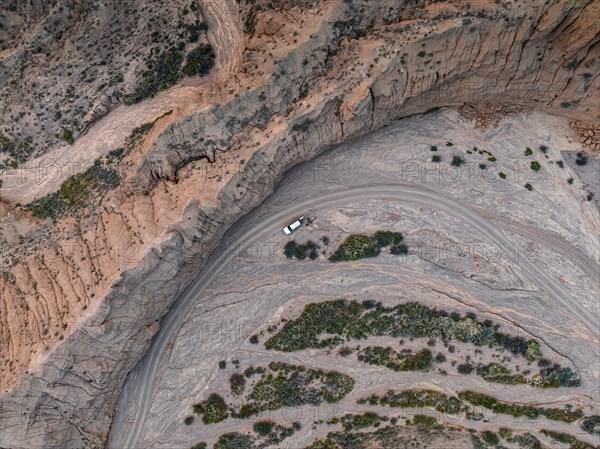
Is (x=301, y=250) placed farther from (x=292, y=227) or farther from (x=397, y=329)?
(x=397, y=329)

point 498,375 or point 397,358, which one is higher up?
point 397,358

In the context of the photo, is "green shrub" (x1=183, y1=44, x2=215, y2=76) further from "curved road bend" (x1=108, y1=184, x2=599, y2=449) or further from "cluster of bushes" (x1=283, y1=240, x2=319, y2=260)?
"cluster of bushes" (x1=283, y1=240, x2=319, y2=260)

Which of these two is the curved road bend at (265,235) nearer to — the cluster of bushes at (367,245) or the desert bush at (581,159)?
the cluster of bushes at (367,245)

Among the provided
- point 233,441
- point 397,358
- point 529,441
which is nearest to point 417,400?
point 397,358

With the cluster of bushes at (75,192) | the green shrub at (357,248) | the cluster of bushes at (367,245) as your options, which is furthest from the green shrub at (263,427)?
the cluster of bushes at (75,192)

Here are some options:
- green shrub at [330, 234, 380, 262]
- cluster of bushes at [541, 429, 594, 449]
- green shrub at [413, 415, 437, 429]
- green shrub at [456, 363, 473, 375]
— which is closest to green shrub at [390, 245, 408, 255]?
green shrub at [330, 234, 380, 262]

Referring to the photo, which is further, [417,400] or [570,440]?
[417,400]

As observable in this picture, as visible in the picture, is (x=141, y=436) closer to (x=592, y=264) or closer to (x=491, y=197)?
(x=491, y=197)
